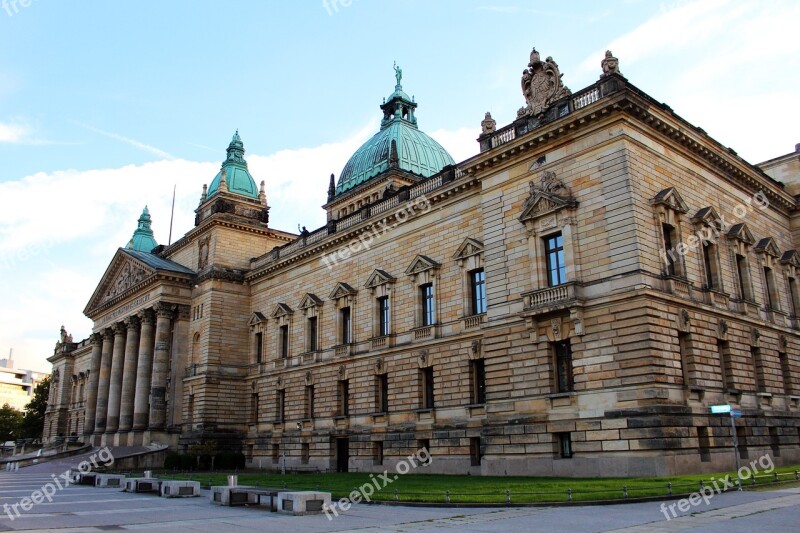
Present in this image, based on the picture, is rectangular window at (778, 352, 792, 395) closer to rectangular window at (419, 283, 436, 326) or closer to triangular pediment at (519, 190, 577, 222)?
triangular pediment at (519, 190, 577, 222)

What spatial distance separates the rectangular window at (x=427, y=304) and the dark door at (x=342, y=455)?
10187 millimetres

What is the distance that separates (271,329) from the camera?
54219 mm

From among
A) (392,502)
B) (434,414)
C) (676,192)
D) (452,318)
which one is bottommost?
(392,502)

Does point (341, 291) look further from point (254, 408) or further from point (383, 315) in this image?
point (254, 408)

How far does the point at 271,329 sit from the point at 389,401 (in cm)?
1641

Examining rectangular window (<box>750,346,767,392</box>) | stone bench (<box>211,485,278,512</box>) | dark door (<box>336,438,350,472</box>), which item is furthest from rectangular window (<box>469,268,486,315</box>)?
stone bench (<box>211,485,278,512</box>)

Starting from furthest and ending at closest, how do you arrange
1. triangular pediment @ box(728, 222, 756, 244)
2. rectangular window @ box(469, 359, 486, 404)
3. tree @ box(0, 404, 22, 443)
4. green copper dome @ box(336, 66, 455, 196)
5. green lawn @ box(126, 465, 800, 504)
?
tree @ box(0, 404, 22, 443) → green copper dome @ box(336, 66, 455, 196) → rectangular window @ box(469, 359, 486, 404) → triangular pediment @ box(728, 222, 756, 244) → green lawn @ box(126, 465, 800, 504)

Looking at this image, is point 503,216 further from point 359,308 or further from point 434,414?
point 359,308

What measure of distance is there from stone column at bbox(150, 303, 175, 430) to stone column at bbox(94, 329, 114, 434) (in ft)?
35.6

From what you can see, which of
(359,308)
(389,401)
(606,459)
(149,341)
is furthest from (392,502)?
(149,341)

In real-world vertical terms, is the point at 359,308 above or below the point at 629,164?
below

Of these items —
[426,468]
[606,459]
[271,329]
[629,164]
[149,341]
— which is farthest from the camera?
[149,341]

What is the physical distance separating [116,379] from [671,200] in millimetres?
52325

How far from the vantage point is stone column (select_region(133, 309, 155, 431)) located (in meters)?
58.5
